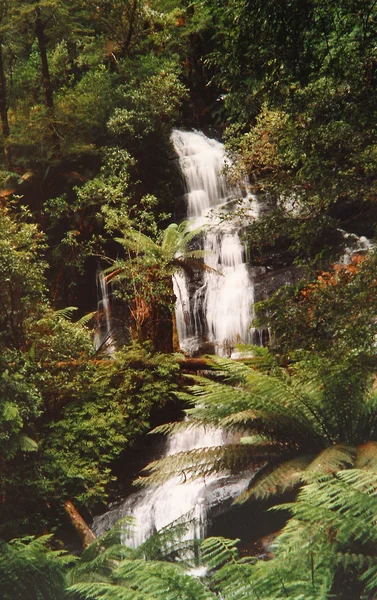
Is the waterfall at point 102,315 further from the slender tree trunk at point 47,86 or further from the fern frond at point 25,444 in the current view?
the fern frond at point 25,444

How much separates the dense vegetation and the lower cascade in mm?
389

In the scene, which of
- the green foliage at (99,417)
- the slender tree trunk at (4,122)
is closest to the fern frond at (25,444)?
the green foliage at (99,417)

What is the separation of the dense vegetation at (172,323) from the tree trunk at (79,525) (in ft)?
0.33

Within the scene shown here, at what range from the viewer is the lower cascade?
5.72 meters

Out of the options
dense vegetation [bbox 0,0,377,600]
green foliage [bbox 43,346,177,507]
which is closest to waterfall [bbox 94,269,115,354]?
dense vegetation [bbox 0,0,377,600]

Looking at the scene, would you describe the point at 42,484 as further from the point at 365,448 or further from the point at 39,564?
the point at 365,448

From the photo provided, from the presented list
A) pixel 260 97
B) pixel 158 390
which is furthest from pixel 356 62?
pixel 158 390

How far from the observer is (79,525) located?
5770 mm

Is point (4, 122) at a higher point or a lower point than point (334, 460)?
higher

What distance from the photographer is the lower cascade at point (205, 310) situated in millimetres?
5724

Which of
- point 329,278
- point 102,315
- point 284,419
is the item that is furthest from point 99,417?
point 102,315

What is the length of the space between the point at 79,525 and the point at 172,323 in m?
3.34

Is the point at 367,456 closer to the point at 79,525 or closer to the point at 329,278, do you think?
the point at 329,278

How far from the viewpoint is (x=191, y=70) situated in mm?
13648
